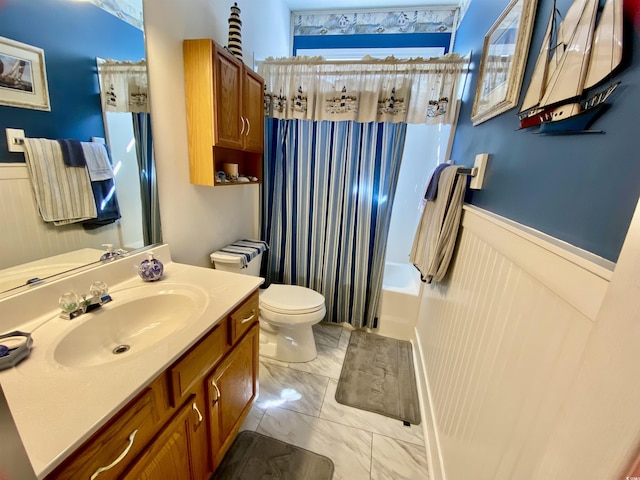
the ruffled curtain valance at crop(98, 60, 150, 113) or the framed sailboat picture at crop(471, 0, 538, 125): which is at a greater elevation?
the framed sailboat picture at crop(471, 0, 538, 125)

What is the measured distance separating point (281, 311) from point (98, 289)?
Answer: 37.9 inches

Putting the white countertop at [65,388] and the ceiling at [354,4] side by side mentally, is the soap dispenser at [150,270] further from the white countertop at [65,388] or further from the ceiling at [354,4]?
the ceiling at [354,4]

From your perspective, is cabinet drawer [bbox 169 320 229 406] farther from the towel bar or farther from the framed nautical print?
the towel bar

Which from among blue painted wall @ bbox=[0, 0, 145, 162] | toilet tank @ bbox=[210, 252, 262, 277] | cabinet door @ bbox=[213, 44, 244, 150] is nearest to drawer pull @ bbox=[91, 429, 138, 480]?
blue painted wall @ bbox=[0, 0, 145, 162]

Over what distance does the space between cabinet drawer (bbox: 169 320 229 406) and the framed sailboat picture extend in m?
1.32

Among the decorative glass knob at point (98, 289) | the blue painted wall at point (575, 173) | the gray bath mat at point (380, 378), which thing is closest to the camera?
the blue painted wall at point (575, 173)

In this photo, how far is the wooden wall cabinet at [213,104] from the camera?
4.28 ft

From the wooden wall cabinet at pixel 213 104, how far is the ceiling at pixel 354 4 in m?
1.14

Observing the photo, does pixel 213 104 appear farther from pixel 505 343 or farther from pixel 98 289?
pixel 505 343

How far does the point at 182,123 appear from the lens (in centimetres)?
138

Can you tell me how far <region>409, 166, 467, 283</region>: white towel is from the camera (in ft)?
4.32

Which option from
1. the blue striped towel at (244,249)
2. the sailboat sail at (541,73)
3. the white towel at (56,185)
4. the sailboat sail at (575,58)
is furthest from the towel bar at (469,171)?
the white towel at (56,185)

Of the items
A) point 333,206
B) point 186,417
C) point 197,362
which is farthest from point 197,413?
point 333,206

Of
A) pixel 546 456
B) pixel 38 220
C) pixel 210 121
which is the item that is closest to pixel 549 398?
pixel 546 456
